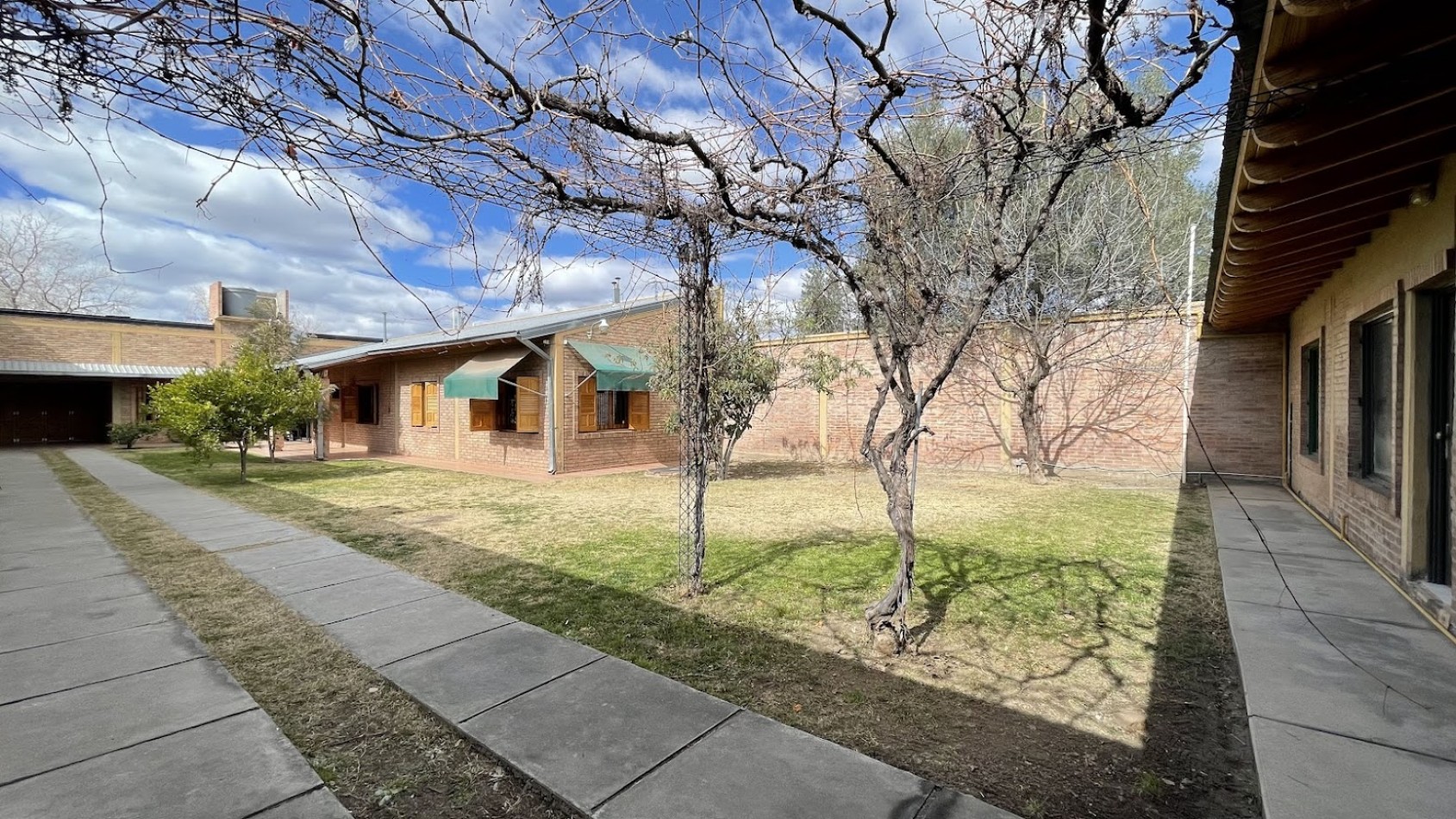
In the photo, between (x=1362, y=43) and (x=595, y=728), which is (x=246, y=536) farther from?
(x=1362, y=43)

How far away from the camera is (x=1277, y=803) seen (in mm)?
2152

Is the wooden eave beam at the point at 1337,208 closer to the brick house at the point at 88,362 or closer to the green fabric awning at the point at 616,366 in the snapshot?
the green fabric awning at the point at 616,366

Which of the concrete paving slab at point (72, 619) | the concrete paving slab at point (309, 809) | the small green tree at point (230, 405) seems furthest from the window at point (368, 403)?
the concrete paving slab at point (309, 809)

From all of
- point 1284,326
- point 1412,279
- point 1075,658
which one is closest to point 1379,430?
point 1412,279

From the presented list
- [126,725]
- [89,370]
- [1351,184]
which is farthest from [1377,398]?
[89,370]

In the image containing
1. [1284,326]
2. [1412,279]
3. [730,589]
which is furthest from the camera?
[1284,326]

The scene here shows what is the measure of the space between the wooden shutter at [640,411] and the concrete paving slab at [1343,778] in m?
12.8

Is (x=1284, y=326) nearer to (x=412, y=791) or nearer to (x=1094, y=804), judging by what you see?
(x=1094, y=804)

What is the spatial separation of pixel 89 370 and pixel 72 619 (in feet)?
84.6

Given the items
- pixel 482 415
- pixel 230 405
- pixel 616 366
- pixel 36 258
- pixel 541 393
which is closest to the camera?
pixel 36 258

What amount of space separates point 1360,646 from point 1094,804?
2.50m

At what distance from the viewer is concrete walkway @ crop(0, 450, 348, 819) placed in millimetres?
2219

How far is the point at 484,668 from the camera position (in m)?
3.35

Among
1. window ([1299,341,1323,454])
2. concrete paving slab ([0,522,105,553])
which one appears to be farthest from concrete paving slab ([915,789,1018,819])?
window ([1299,341,1323,454])
